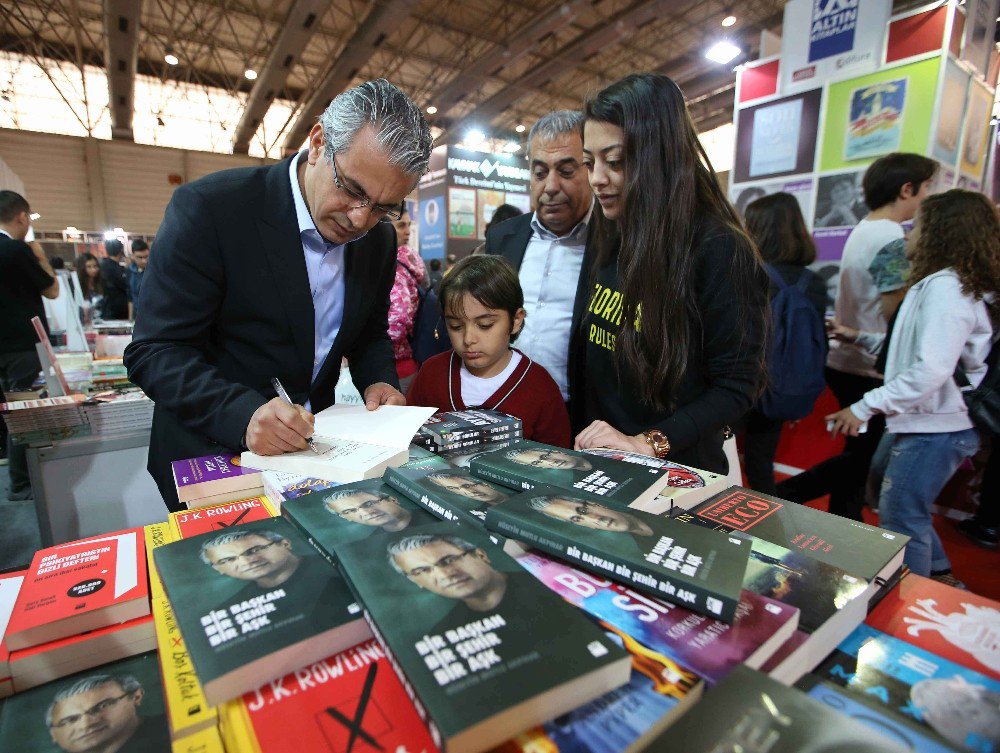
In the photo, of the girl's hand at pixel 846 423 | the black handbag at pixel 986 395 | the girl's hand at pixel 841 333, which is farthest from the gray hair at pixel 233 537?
the girl's hand at pixel 841 333

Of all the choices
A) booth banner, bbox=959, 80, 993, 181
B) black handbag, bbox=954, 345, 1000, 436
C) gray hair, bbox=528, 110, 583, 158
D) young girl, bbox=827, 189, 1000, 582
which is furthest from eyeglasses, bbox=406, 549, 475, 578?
booth banner, bbox=959, 80, 993, 181

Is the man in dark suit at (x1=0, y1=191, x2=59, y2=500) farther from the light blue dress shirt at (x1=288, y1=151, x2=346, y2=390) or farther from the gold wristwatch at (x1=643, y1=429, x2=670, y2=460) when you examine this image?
the gold wristwatch at (x1=643, y1=429, x2=670, y2=460)

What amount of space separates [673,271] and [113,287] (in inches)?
Answer: 280

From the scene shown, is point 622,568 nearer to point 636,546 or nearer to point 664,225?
point 636,546

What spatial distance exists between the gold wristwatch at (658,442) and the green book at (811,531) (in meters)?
0.29

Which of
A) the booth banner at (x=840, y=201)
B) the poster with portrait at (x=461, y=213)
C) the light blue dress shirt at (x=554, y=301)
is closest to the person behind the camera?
the light blue dress shirt at (x=554, y=301)

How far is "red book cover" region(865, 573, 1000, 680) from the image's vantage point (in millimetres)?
572

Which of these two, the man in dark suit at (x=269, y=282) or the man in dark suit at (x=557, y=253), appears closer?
the man in dark suit at (x=269, y=282)

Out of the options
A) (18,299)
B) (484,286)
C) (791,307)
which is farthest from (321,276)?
(18,299)

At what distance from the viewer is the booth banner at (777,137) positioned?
4336 millimetres

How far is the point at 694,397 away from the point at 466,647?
107 centimetres

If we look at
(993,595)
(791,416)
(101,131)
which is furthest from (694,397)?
(101,131)

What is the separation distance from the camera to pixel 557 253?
1.79m

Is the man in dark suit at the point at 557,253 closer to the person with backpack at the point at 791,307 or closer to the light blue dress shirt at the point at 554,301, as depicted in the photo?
the light blue dress shirt at the point at 554,301
